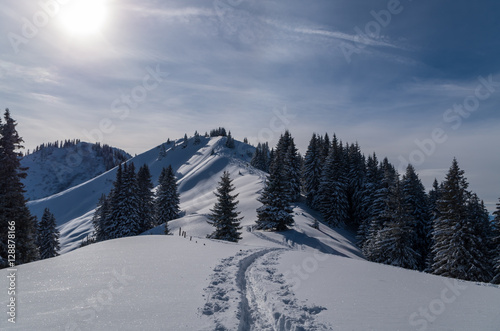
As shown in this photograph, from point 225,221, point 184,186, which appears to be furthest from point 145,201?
point 184,186

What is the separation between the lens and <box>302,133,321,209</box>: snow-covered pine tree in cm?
5438

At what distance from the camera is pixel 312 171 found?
55.8 meters

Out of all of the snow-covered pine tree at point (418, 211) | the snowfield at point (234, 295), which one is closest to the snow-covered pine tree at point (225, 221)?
the snowfield at point (234, 295)

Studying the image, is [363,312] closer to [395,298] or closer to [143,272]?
[395,298]

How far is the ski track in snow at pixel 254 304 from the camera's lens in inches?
256

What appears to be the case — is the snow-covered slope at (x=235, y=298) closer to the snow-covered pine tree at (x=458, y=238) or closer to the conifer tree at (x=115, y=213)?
the snow-covered pine tree at (x=458, y=238)

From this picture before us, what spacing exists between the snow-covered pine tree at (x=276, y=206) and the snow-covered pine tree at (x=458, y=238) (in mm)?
16533

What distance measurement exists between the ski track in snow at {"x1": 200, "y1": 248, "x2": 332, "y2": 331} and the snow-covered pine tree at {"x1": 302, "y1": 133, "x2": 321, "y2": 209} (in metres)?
44.0

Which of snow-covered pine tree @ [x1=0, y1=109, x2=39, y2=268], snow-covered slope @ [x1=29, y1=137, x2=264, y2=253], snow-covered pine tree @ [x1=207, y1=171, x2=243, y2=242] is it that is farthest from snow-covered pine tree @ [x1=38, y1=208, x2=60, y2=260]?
snow-covered pine tree @ [x1=207, y1=171, x2=243, y2=242]

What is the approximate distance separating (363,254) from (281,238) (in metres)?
14.0

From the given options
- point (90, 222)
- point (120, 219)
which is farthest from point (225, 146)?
point (120, 219)

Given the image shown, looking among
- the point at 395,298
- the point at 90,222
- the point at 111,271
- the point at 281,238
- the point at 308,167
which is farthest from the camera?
the point at 90,222

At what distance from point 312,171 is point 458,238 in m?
33.4

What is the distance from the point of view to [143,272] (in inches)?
403
